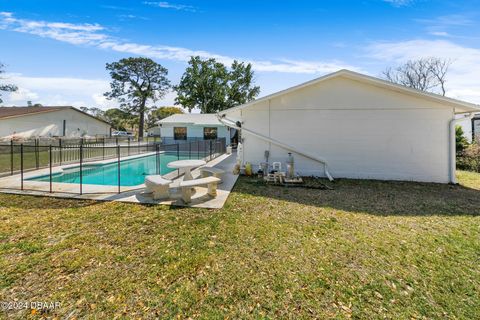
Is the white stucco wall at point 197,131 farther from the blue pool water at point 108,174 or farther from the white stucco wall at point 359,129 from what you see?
the white stucco wall at point 359,129

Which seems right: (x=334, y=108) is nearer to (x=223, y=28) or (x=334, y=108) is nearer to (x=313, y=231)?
(x=313, y=231)

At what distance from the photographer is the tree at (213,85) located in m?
33.4

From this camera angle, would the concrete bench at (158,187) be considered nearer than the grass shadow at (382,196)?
No

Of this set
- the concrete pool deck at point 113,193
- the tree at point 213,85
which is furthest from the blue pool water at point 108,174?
the tree at point 213,85

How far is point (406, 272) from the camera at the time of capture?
296cm

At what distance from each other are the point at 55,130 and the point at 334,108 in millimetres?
28925

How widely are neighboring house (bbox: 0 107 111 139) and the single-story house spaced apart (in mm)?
23516

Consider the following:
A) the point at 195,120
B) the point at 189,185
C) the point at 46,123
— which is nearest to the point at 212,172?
the point at 189,185

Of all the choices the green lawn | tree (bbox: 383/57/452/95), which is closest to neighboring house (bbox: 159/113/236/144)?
the green lawn

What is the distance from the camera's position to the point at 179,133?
930 inches

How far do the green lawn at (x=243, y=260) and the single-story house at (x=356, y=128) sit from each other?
3.21 metres

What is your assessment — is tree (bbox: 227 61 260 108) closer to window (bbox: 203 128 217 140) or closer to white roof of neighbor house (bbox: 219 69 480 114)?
window (bbox: 203 128 217 140)

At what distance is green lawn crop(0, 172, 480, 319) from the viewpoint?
240cm

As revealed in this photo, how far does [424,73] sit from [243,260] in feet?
130
